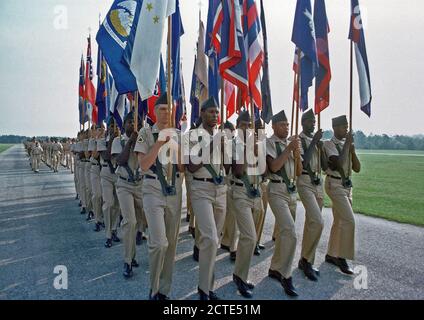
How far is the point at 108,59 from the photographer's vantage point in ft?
21.5

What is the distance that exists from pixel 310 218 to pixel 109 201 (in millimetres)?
4186

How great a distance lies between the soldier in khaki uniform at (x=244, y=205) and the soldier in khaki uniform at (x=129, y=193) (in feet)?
5.58

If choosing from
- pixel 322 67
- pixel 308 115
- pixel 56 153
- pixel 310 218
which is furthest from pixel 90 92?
pixel 56 153

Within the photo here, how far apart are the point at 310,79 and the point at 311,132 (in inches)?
38.3

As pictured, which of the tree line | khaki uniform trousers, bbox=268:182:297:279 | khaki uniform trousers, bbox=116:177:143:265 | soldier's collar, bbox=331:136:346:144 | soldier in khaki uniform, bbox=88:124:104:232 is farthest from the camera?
the tree line

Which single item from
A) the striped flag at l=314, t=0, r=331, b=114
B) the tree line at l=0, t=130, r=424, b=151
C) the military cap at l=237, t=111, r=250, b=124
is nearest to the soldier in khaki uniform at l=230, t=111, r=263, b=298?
the military cap at l=237, t=111, r=250, b=124

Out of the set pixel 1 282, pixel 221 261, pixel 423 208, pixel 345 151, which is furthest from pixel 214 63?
pixel 423 208

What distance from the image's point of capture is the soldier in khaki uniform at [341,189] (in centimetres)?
614

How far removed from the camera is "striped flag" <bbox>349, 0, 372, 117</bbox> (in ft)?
21.9

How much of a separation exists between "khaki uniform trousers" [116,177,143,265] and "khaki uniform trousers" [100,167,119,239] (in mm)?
1243

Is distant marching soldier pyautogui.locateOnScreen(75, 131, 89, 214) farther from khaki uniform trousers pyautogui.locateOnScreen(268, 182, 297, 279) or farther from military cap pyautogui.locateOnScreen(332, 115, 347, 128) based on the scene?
military cap pyautogui.locateOnScreen(332, 115, 347, 128)

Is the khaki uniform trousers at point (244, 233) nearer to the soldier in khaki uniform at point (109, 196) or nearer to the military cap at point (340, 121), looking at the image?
the military cap at point (340, 121)

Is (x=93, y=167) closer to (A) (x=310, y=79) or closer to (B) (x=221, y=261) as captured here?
(B) (x=221, y=261)

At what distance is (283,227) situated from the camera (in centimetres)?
536
